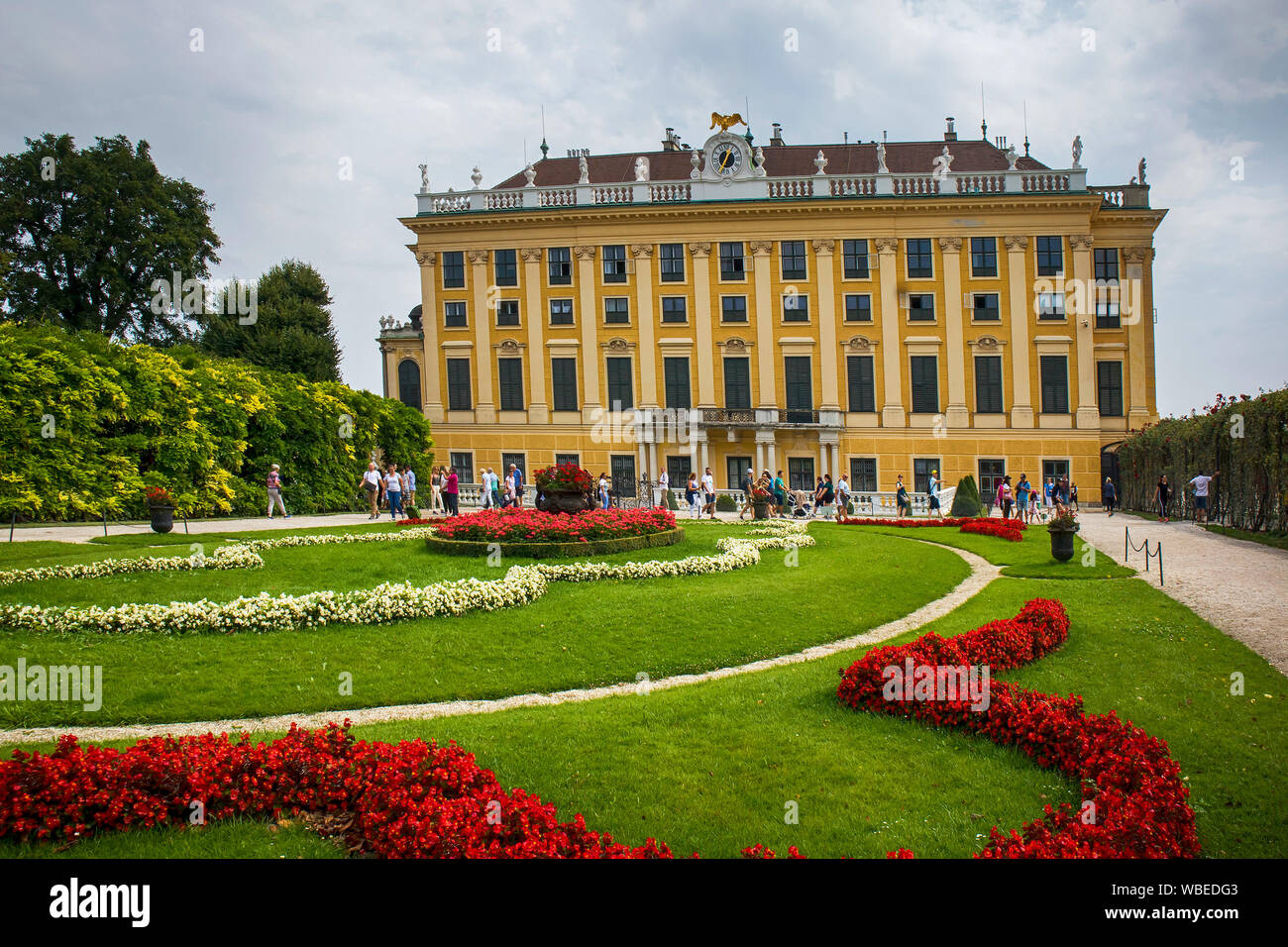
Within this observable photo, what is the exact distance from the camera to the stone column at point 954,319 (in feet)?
151

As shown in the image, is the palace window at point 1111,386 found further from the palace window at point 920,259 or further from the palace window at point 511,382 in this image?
the palace window at point 511,382

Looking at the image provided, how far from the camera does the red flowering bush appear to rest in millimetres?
21141

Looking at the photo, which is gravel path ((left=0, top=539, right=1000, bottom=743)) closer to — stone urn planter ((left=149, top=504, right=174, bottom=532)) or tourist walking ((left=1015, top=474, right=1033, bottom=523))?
stone urn planter ((left=149, top=504, right=174, bottom=532))

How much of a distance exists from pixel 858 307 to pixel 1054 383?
11765 millimetres

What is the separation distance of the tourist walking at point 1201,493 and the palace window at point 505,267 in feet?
121

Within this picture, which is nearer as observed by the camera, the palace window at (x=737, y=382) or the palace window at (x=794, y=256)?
the palace window at (x=794, y=256)

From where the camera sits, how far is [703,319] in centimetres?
4788

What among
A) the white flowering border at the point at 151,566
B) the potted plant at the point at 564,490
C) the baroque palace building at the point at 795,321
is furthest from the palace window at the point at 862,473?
the white flowering border at the point at 151,566

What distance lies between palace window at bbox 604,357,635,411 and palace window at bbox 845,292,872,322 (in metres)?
13.3

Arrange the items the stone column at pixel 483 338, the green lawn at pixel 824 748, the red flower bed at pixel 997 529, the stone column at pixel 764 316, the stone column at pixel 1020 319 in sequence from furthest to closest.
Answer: the stone column at pixel 483 338 → the stone column at pixel 764 316 → the stone column at pixel 1020 319 → the red flower bed at pixel 997 529 → the green lawn at pixel 824 748

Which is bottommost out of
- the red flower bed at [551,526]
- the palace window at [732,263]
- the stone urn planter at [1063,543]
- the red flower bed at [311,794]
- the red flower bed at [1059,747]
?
the red flower bed at [1059,747]

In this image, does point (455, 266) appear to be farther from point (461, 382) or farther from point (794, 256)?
point (794, 256)

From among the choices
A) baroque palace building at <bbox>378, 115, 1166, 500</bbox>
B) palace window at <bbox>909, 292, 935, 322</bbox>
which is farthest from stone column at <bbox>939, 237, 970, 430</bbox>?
palace window at <bbox>909, 292, 935, 322</bbox>
